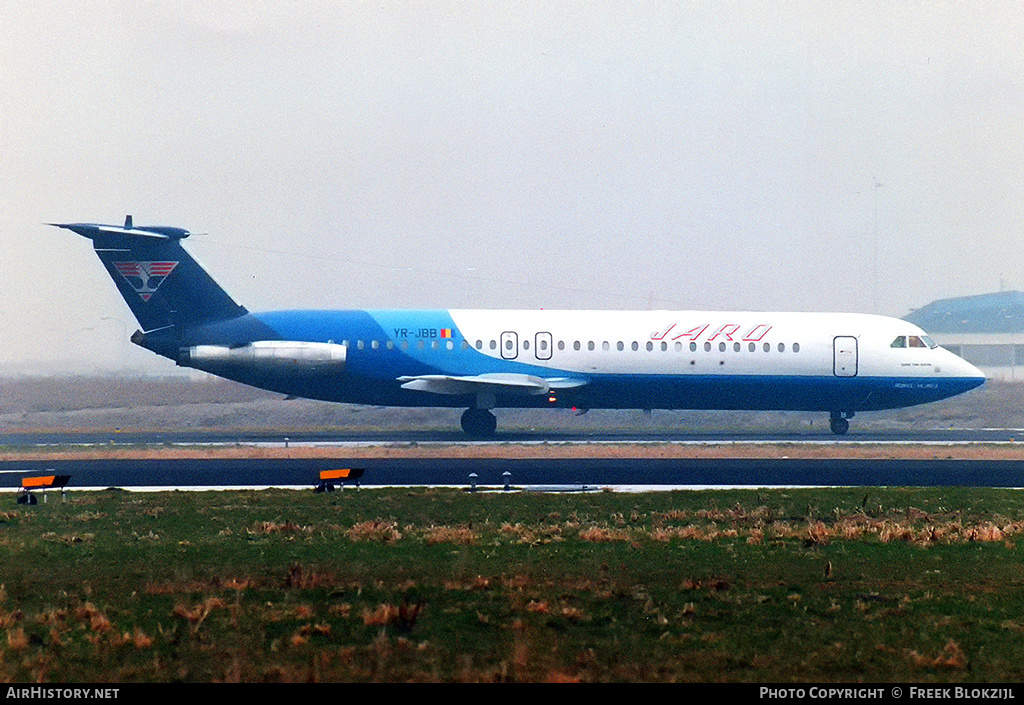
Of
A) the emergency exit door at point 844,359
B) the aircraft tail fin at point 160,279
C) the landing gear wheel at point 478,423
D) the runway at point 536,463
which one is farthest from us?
the emergency exit door at point 844,359

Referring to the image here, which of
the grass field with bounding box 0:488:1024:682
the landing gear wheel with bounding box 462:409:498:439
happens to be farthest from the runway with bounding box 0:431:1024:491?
the grass field with bounding box 0:488:1024:682

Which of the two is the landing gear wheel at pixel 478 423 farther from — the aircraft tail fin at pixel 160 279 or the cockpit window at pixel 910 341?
the cockpit window at pixel 910 341

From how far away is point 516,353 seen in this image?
41969 mm

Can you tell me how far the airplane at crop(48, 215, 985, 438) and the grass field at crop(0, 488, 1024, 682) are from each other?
1850 centimetres

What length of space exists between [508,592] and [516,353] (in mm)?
27734

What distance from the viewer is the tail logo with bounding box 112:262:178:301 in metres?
40.6

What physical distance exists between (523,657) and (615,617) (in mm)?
2185

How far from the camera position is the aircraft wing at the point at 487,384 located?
40969 millimetres

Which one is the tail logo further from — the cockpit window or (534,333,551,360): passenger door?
the cockpit window

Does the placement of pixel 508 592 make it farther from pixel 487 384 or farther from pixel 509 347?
pixel 509 347

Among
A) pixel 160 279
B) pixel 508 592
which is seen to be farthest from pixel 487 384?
pixel 508 592

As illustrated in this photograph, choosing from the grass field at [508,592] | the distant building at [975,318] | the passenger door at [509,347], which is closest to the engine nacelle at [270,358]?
the passenger door at [509,347]

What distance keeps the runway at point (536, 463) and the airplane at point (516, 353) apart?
193cm
